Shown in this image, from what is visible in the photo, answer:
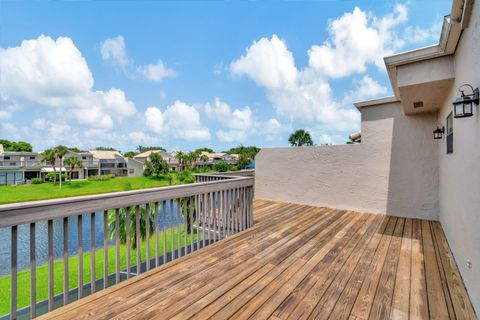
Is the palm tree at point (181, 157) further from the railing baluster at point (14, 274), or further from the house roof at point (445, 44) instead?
the railing baluster at point (14, 274)

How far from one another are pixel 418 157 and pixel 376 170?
0.86 metres

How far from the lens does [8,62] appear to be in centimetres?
1546

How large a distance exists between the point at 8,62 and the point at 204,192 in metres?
20.5

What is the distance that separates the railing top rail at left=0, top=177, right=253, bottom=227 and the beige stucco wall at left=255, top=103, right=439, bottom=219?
429 cm

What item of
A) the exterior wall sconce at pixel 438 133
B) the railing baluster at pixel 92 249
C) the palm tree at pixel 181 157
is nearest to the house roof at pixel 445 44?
the exterior wall sconce at pixel 438 133

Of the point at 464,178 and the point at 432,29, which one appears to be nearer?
the point at 464,178

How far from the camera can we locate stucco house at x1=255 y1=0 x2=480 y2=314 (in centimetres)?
214

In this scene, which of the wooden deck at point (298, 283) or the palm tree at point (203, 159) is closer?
the wooden deck at point (298, 283)

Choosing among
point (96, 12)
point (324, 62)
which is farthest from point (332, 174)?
point (96, 12)

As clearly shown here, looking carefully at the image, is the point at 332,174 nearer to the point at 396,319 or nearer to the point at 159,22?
the point at 396,319

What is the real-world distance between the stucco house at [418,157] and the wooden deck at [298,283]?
1.21ft

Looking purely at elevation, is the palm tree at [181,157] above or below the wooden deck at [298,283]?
above

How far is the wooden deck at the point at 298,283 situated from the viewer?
6.31 ft

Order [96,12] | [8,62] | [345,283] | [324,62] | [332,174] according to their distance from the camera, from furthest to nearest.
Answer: [8,62] → [96,12] → [324,62] → [332,174] → [345,283]
